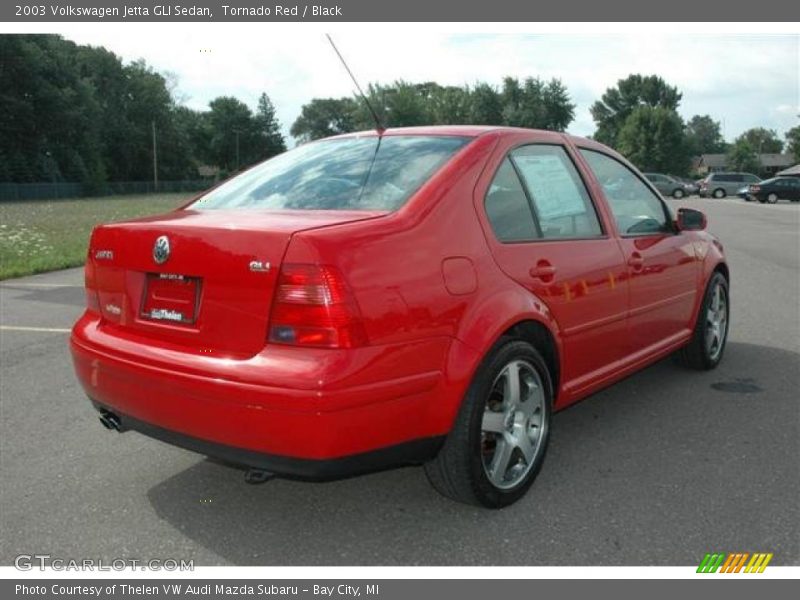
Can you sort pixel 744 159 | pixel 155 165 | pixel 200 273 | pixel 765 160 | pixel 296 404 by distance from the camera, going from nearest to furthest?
pixel 296 404 < pixel 200 273 < pixel 155 165 < pixel 744 159 < pixel 765 160

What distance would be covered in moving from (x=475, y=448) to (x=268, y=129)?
11280 centimetres

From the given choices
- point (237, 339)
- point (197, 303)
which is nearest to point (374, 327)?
point (237, 339)

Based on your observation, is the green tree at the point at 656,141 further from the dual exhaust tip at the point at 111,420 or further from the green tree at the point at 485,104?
the dual exhaust tip at the point at 111,420

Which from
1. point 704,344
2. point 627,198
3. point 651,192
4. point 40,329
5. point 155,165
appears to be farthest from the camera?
point 155,165

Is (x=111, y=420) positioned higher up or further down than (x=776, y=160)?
higher up

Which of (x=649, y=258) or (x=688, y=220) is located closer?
(x=649, y=258)

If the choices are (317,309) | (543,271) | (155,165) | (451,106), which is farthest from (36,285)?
(451,106)

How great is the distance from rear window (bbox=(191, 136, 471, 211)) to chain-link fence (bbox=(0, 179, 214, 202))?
54865 mm

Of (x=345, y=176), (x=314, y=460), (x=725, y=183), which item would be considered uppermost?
(x=345, y=176)

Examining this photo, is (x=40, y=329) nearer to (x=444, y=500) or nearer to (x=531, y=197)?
(x=444, y=500)

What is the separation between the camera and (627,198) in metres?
4.44

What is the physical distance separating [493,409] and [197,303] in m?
1.31

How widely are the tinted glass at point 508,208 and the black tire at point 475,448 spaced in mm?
486

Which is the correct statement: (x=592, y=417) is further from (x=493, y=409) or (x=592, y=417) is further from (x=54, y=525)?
(x=54, y=525)
